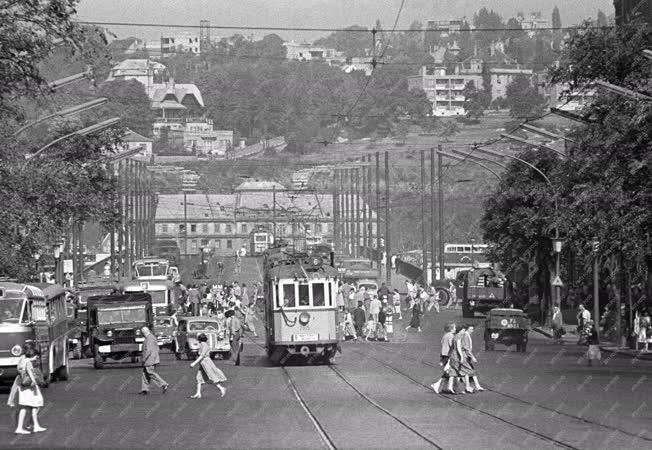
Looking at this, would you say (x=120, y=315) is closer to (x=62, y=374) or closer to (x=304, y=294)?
(x=304, y=294)

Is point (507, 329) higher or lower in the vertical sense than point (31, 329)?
lower

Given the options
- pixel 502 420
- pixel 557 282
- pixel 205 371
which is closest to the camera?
pixel 502 420

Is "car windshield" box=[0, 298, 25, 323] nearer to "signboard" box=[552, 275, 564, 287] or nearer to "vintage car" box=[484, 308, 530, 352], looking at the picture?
"vintage car" box=[484, 308, 530, 352]

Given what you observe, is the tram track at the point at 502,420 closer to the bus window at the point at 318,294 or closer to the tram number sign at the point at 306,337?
the tram number sign at the point at 306,337

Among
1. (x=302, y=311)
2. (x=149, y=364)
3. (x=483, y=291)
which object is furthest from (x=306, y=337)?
(x=483, y=291)

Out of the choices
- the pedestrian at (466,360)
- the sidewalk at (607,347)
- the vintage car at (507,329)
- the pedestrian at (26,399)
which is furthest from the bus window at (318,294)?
the pedestrian at (26,399)

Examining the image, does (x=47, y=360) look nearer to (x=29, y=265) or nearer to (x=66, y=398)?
(x=66, y=398)

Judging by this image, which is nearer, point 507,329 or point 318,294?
point 318,294
